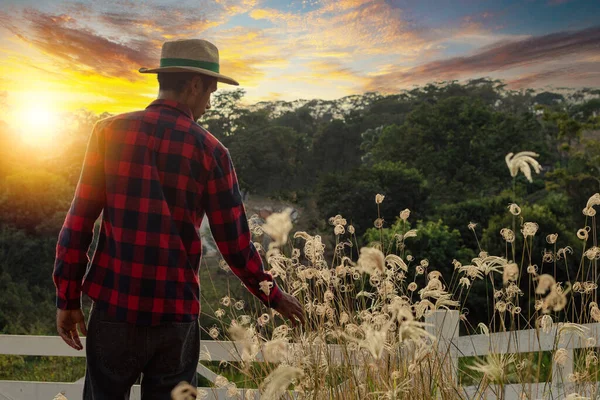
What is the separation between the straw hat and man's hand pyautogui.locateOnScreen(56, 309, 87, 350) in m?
0.84

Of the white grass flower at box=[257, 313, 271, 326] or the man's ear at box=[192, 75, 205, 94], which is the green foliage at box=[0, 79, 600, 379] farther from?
the man's ear at box=[192, 75, 205, 94]

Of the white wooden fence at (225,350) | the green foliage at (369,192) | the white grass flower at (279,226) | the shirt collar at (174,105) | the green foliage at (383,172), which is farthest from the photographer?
the green foliage at (369,192)

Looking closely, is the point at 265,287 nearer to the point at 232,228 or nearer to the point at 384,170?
the point at 232,228

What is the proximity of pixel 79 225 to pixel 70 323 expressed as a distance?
330mm

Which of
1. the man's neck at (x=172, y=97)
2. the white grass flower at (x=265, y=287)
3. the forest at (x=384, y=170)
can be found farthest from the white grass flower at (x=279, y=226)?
the forest at (x=384, y=170)

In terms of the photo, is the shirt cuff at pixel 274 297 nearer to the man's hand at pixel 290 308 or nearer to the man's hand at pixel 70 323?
the man's hand at pixel 290 308

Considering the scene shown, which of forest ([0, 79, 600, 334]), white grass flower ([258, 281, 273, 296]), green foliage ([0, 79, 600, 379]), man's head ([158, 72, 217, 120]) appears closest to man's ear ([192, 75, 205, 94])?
man's head ([158, 72, 217, 120])

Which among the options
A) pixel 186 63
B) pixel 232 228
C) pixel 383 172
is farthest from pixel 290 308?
pixel 383 172

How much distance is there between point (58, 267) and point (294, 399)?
3.26ft

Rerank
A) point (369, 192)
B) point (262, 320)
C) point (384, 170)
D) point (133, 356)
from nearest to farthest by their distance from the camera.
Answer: point (133, 356), point (262, 320), point (369, 192), point (384, 170)

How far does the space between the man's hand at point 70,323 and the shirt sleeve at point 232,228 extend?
0.51 m

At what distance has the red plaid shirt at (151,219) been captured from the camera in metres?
1.97

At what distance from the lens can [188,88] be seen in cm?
212

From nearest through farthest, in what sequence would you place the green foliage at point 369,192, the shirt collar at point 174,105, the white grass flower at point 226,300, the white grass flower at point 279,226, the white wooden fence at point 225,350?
the white grass flower at point 279,226
the shirt collar at point 174,105
the white grass flower at point 226,300
the white wooden fence at point 225,350
the green foliage at point 369,192
